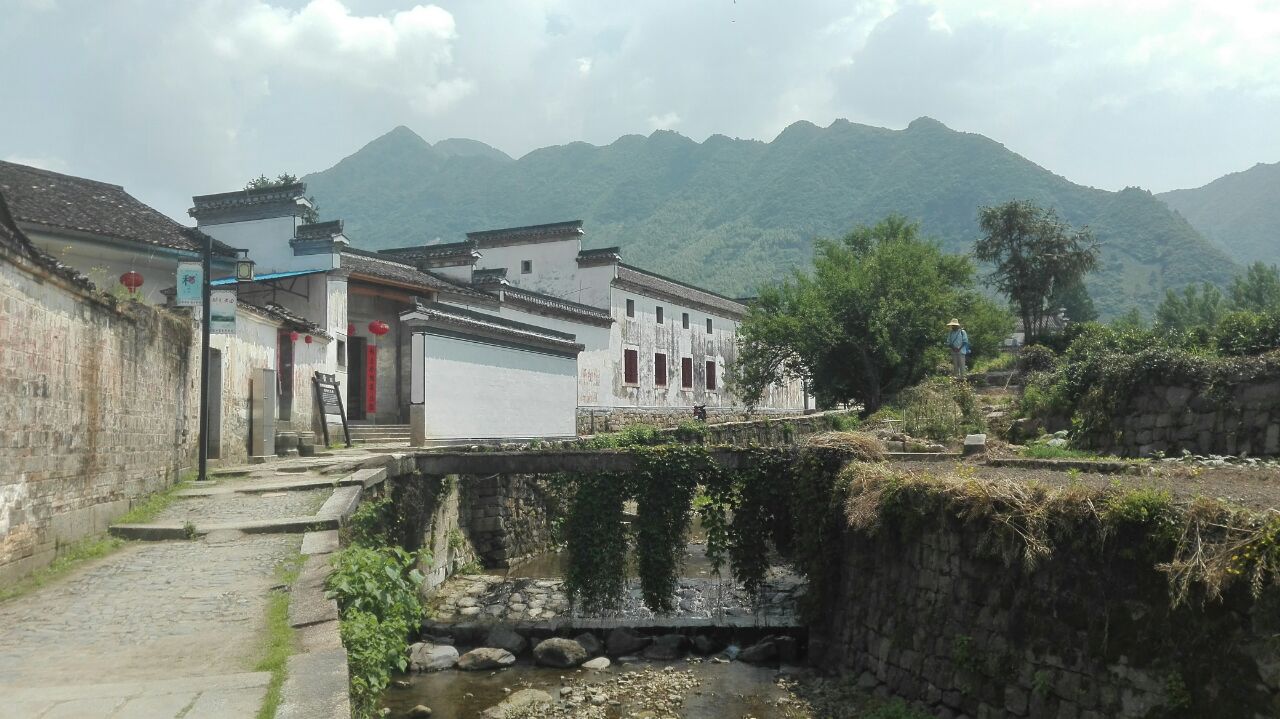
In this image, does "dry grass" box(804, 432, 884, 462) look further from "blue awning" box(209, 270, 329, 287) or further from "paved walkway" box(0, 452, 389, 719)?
"blue awning" box(209, 270, 329, 287)

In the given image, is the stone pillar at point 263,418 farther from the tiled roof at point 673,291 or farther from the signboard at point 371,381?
the tiled roof at point 673,291

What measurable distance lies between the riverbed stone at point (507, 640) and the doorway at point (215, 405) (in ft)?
18.1

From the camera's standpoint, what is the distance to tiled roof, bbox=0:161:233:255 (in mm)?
17422

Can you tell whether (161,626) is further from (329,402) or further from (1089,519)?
(329,402)

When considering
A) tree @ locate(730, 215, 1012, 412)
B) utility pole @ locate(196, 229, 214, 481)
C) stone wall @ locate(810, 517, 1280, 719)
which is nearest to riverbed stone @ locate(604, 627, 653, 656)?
stone wall @ locate(810, 517, 1280, 719)

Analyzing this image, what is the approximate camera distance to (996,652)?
28.3 ft

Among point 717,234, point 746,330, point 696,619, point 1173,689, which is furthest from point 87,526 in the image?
point 717,234

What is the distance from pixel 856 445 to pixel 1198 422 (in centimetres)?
673

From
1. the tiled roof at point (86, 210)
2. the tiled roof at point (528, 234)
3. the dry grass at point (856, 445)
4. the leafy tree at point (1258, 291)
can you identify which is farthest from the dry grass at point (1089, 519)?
the leafy tree at point (1258, 291)

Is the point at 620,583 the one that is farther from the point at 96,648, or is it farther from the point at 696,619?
the point at 96,648

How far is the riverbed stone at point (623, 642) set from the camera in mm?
12977

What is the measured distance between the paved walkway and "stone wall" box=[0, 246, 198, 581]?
0.54 metres

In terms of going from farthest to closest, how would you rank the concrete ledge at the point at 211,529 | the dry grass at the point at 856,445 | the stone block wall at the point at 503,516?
1. the stone block wall at the point at 503,516
2. the dry grass at the point at 856,445
3. the concrete ledge at the point at 211,529

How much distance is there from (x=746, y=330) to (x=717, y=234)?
75788 mm
